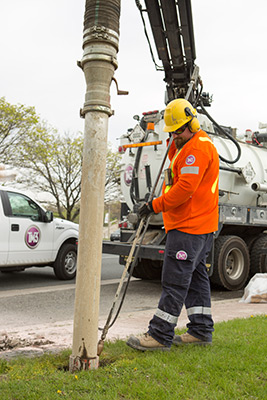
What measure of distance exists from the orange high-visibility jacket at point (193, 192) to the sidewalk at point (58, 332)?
1.26 metres

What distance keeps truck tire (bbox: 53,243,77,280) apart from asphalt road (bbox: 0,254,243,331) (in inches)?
7.7

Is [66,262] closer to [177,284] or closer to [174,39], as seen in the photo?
[174,39]

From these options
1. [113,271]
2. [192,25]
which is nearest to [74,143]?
[113,271]

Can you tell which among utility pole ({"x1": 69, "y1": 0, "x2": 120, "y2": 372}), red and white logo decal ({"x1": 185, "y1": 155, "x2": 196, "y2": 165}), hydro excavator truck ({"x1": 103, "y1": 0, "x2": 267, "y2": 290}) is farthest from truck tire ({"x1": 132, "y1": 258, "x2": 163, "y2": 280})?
utility pole ({"x1": 69, "y1": 0, "x2": 120, "y2": 372})

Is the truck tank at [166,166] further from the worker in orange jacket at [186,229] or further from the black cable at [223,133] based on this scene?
the worker in orange jacket at [186,229]

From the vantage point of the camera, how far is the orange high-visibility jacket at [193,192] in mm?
3707

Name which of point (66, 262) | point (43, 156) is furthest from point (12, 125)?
point (66, 262)

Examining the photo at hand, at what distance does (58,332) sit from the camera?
4457 millimetres

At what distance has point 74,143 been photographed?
1163 inches

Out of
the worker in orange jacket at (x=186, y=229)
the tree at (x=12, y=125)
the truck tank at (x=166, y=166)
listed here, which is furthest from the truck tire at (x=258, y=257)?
the tree at (x=12, y=125)

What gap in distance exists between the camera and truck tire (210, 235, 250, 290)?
830cm

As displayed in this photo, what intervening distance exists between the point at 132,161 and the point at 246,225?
2.53 m

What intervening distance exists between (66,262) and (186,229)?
20.0ft

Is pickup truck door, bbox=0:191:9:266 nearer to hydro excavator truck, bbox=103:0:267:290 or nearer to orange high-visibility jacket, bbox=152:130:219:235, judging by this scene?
hydro excavator truck, bbox=103:0:267:290
